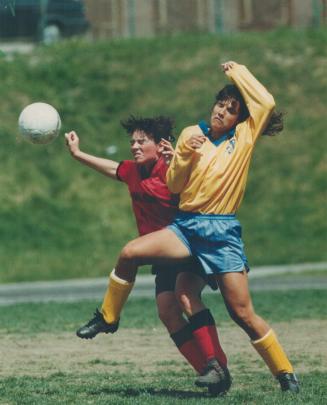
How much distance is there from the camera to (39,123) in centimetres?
893

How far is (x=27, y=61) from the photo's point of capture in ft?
98.0

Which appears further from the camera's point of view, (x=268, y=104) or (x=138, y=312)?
(x=138, y=312)

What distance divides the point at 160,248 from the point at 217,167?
0.64m

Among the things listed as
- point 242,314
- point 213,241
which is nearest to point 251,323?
point 242,314

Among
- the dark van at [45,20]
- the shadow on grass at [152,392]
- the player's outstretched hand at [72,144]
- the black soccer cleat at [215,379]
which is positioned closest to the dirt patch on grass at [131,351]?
the shadow on grass at [152,392]

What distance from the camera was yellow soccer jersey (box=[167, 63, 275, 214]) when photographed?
827 centimetres

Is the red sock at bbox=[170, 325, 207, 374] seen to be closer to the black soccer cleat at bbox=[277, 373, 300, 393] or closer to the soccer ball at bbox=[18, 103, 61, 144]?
the black soccer cleat at bbox=[277, 373, 300, 393]

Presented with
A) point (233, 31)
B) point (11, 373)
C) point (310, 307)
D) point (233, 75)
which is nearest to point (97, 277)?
point (310, 307)

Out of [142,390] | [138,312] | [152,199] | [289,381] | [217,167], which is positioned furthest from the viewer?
[138,312]

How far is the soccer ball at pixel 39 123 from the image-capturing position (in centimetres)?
894

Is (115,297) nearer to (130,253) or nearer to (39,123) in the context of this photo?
(130,253)

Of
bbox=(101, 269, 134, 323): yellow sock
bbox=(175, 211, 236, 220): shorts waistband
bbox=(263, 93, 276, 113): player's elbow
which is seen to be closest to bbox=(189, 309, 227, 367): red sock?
bbox=(101, 269, 134, 323): yellow sock

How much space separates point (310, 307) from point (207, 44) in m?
16.2

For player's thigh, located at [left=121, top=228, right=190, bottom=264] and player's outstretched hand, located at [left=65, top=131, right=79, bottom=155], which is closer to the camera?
player's thigh, located at [left=121, top=228, right=190, bottom=264]
